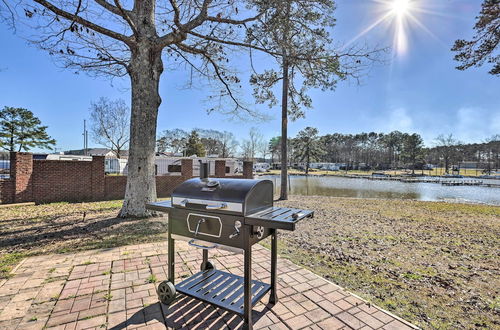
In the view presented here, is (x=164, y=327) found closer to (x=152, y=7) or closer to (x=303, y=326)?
(x=303, y=326)

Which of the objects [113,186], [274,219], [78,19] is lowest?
[113,186]

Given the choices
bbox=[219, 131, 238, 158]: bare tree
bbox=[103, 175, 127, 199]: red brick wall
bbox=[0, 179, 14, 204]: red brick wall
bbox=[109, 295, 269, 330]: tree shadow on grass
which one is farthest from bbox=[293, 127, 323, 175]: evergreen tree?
bbox=[109, 295, 269, 330]: tree shadow on grass

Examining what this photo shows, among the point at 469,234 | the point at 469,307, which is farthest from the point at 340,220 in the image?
the point at 469,307

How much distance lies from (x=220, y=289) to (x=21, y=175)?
31.5ft

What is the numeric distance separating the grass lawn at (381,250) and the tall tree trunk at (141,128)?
1.80 feet

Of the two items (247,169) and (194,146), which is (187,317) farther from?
(194,146)

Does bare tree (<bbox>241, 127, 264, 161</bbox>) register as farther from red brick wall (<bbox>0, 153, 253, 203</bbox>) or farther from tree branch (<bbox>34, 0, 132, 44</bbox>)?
tree branch (<bbox>34, 0, 132, 44</bbox>)

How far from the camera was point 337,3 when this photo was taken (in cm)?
633

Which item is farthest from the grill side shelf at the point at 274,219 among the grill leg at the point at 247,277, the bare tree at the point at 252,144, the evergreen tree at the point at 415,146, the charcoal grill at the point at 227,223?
the evergreen tree at the point at 415,146

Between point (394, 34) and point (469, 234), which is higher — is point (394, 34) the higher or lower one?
the higher one

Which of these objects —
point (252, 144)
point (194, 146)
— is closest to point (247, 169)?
point (194, 146)

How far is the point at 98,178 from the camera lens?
9.45 metres

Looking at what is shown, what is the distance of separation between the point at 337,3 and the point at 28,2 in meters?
7.21

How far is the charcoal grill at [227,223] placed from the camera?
1.76 meters
